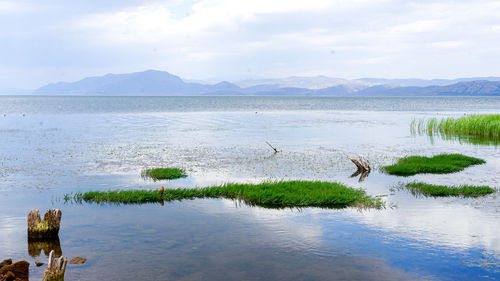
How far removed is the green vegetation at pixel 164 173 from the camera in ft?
91.3

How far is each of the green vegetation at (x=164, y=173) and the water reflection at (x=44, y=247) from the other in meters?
11.8

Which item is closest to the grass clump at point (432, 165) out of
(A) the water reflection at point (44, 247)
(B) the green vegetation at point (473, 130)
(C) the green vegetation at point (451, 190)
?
(C) the green vegetation at point (451, 190)

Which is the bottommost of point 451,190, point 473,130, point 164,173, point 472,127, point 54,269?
point 451,190

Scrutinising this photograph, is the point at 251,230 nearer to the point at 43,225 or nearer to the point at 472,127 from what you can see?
the point at 43,225

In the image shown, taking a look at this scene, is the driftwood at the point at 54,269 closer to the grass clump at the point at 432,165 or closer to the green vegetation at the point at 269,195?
the green vegetation at the point at 269,195

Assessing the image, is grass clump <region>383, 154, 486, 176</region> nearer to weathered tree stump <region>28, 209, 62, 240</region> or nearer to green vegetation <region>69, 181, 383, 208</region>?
green vegetation <region>69, 181, 383, 208</region>

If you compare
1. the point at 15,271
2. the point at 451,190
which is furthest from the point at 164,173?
the point at 451,190

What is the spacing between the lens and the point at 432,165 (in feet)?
100

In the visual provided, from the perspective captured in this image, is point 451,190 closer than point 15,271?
No

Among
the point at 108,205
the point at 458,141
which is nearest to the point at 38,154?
the point at 108,205

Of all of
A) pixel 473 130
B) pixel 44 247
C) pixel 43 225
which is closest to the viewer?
pixel 44 247

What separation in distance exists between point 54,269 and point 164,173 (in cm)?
1651

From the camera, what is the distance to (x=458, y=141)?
156ft

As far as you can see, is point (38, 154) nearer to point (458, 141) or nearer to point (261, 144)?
point (261, 144)
